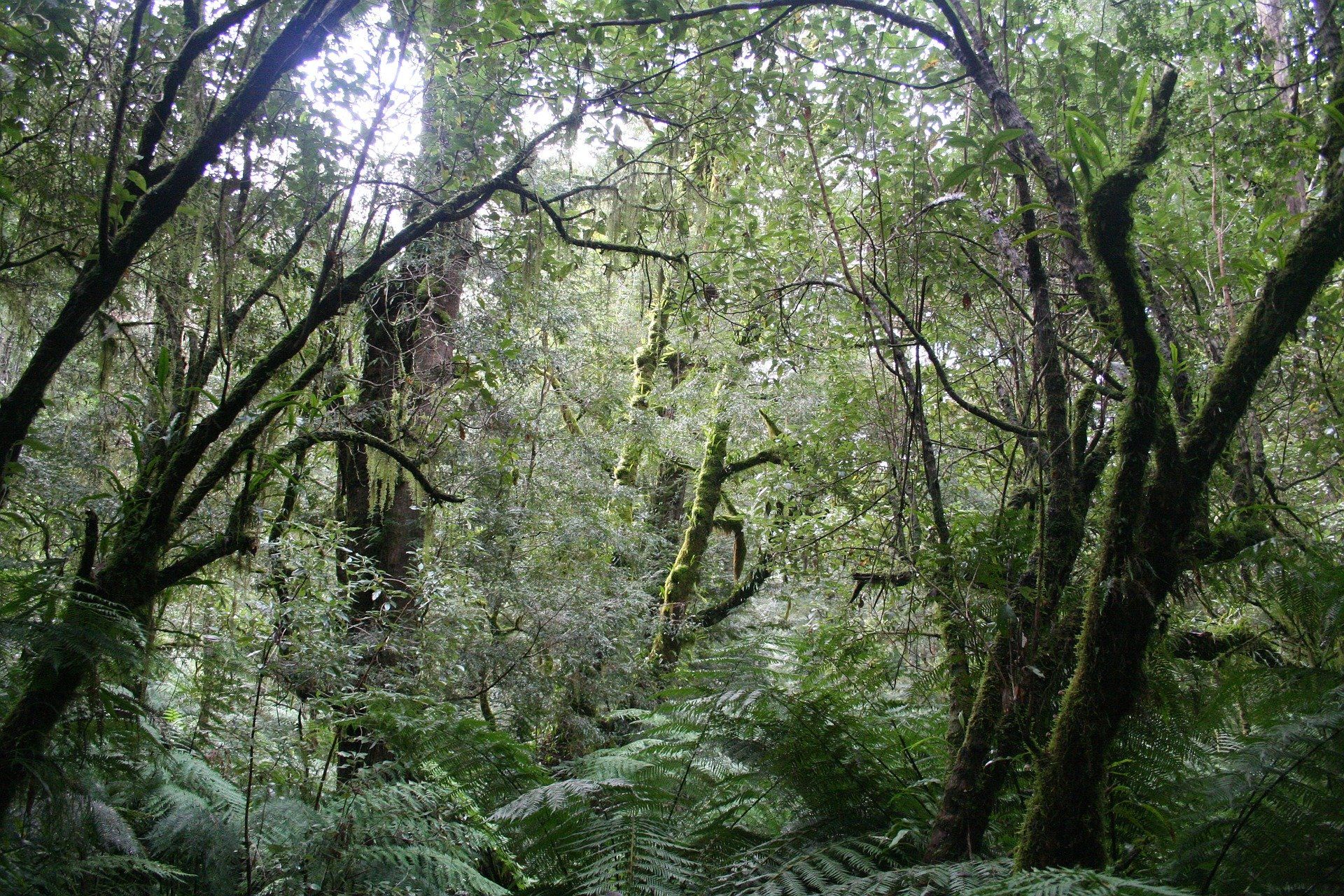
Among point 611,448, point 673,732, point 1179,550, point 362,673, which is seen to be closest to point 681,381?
point 611,448

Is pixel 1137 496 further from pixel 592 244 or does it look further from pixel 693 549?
pixel 693 549

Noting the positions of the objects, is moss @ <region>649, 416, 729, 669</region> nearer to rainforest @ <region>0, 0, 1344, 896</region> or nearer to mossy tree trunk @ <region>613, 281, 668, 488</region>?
mossy tree trunk @ <region>613, 281, 668, 488</region>

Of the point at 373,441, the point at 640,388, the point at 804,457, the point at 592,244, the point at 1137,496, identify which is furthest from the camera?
the point at 640,388

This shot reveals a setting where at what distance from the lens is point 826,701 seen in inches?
93.7

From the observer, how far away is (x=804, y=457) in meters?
5.30

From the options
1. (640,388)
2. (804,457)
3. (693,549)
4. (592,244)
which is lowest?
(693,549)

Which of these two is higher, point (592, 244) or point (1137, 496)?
point (592, 244)

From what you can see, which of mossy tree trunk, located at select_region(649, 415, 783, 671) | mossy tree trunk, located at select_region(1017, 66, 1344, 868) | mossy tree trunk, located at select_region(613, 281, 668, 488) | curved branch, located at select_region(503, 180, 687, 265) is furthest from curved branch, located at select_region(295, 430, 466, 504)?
mossy tree trunk, located at select_region(613, 281, 668, 488)

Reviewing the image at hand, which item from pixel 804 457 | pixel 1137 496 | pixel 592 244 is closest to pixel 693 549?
pixel 804 457

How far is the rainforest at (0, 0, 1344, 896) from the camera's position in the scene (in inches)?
62.6

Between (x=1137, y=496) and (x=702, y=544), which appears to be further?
(x=702, y=544)

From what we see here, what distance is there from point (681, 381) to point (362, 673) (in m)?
5.51

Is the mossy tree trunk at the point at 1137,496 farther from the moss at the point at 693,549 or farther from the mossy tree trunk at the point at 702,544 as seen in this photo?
the moss at the point at 693,549

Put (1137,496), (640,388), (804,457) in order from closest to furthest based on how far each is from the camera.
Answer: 1. (1137,496)
2. (804,457)
3. (640,388)
